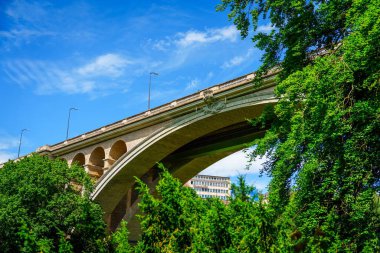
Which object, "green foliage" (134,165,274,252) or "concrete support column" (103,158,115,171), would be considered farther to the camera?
"concrete support column" (103,158,115,171)

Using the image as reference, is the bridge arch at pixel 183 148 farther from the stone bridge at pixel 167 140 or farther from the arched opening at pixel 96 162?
the arched opening at pixel 96 162

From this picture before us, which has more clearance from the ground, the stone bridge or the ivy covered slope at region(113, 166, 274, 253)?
the stone bridge

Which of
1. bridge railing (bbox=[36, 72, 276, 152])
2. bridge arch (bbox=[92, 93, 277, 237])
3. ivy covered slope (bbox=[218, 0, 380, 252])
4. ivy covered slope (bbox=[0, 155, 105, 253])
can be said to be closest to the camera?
ivy covered slope (bbox=[218, 0, 380, 252])

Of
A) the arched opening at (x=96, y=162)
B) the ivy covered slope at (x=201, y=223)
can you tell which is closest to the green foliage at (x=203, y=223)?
the ivy covered slope at (x=201, y=223)

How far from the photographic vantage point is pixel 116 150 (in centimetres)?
3894

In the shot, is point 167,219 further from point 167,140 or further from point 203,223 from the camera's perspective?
point 167,140

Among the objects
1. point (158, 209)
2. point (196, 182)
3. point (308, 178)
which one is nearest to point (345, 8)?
point (308, 178)

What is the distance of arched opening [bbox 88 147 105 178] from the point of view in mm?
39750

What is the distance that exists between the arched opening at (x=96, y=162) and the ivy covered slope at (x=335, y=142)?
28.2 metres

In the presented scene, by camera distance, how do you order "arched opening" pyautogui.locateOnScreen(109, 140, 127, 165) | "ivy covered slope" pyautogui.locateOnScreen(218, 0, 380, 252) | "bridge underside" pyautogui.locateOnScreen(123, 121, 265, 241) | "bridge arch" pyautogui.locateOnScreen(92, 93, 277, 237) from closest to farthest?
1. "ivy covered slope" pyautogui.locateOnScreen(218, 0, 380, 252)
2. "bridge arch" pyautogui.locateOnScreen(92, 93, 277, 237)
3. "bridge underside" pyautogui.locateOnScreen(123, 121, 265, 241)
4. "arched opening" pyautogui.locateOnScreen(109, 140, 127, 165)

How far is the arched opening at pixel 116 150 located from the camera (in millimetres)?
37984

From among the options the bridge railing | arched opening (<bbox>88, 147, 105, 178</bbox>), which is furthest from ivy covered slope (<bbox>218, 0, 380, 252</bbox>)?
arched opening (<bbox>88, 147, 105, 178</bbox>)

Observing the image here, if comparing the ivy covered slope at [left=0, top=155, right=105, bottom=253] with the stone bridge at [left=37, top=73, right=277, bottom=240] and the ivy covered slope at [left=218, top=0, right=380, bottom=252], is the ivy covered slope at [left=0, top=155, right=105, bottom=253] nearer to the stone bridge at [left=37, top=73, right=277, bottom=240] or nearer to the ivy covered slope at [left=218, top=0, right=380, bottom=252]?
the stone bridge at [left=37, top=73, right=277, bottom=240]

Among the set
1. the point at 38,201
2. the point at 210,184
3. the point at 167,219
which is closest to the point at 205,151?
the point at 38,201
